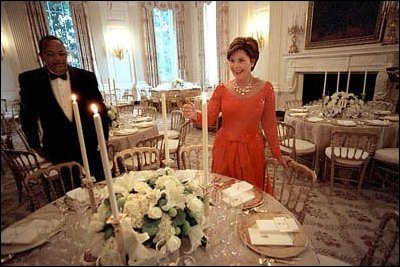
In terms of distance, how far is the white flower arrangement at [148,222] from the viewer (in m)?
0.62

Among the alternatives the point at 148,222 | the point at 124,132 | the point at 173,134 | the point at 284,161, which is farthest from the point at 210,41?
the point at 173,134

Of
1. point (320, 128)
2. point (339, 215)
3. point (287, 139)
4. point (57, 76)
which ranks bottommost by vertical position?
point (339, 215)

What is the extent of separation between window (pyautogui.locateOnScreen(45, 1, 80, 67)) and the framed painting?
60cm

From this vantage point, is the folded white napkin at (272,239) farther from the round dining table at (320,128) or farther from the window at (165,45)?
the round dining table at (320,128)

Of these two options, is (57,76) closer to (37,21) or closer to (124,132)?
(37,21)

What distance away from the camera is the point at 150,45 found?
0.73m

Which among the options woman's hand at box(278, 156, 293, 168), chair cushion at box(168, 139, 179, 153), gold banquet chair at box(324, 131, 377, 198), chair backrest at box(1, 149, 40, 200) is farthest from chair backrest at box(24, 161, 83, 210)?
gold banquet chair at box(324, 131, 377, 198)

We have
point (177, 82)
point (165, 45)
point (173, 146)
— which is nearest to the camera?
point (165, 45)

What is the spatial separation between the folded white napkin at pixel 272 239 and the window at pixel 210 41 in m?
0.62

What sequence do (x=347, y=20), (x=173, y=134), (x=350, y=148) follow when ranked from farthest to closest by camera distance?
(x=173, y=134) → (x=350, y=148) → (x=347, y=20)

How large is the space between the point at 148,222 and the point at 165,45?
22.0 inches

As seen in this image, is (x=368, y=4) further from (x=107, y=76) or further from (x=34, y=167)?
(x=34, y=167)

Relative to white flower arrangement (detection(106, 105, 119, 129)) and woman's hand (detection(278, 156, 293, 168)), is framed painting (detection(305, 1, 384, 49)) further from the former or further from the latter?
woman's hand (detection(278, 156, 293, 168))

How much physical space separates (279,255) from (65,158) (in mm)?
768
